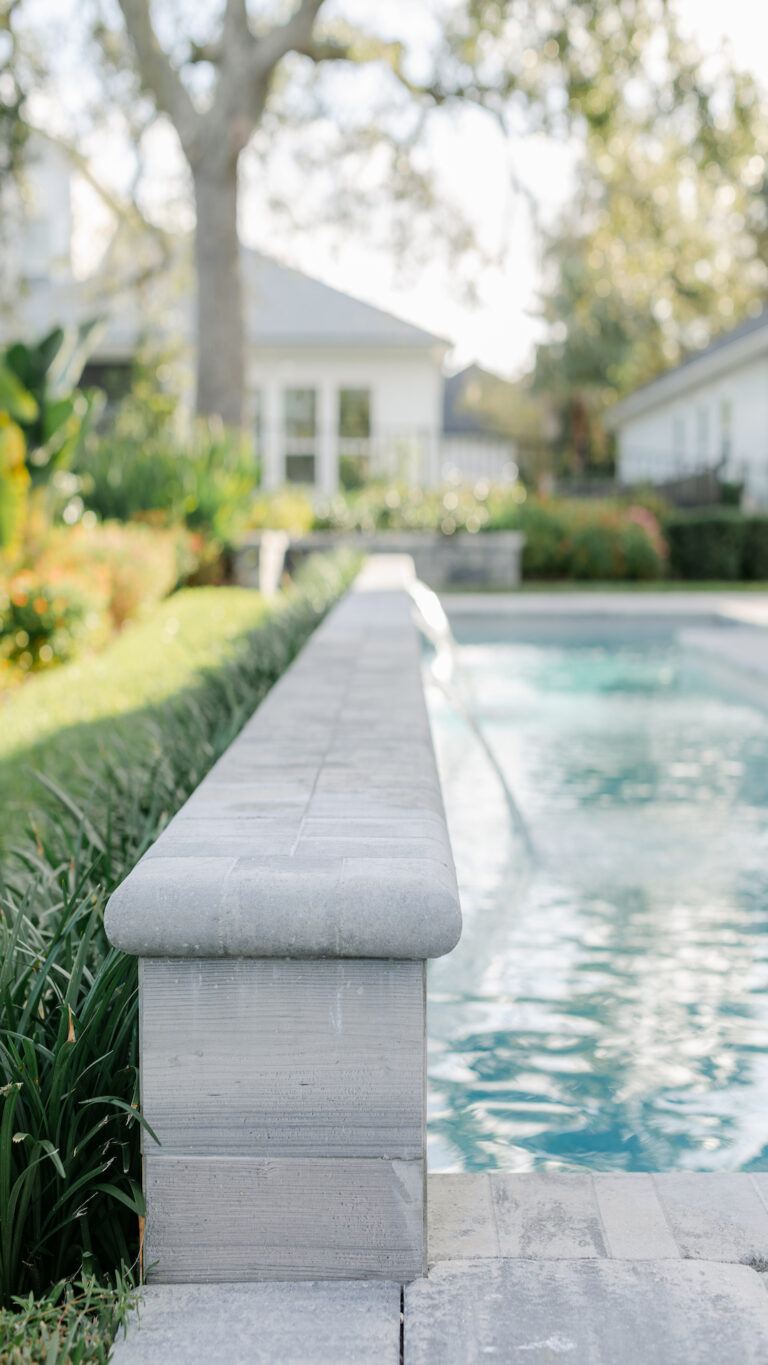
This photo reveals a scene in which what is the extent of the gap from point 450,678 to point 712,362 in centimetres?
1522

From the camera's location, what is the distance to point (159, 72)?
1623 cm

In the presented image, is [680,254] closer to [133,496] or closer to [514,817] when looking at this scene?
[133,496]

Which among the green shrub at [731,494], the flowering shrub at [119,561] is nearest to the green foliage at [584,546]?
the green shrub at [731,494]

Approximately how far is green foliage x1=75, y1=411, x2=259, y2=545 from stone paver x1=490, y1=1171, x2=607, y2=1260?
1101cm

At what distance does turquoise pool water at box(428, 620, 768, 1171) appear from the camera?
3072 mm

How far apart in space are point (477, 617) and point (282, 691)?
27.1 feet

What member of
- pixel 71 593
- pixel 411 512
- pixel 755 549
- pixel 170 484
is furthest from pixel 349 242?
pixel 71 593

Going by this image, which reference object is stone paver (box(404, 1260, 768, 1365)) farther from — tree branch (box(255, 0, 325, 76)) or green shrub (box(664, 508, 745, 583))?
tree branch (box(255, 0, 325, 76))

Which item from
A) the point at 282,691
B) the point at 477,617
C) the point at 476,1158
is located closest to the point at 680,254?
the point at 477,617

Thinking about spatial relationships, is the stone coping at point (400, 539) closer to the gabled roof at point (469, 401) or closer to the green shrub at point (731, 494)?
the green shrub at point (731, 494)

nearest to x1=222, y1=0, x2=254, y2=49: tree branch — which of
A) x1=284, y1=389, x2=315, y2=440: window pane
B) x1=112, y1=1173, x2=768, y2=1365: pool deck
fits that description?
x1=284, y1=389, x2=315, y2=440: window pane

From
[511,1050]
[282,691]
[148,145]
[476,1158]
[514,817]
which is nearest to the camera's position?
[476,1158]

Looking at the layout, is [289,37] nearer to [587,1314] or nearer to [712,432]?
[712,432]

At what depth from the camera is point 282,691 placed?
4.31 meters
